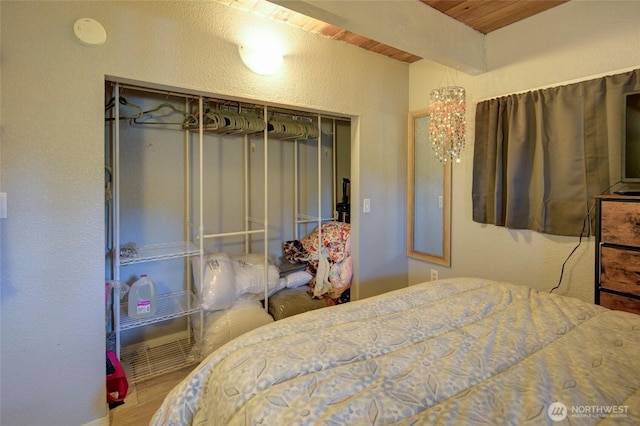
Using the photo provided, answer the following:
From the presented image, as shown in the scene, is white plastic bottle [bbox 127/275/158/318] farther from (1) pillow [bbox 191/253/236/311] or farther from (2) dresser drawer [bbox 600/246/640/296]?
(2) dresser drawer [bbox 600/246/640/296]

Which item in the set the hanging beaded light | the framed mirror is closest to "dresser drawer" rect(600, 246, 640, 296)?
the hanging beaded light

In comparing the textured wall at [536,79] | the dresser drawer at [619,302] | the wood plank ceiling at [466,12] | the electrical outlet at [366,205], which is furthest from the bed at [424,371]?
the wood plank ceiling at [466,12]

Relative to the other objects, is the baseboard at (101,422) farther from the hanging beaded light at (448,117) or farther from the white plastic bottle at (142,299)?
the hanging beaded light at (448,117)

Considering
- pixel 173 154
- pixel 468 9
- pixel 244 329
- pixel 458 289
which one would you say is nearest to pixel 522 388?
pixel 458 289

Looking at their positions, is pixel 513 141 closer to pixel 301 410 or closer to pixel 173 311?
pixel 301 410

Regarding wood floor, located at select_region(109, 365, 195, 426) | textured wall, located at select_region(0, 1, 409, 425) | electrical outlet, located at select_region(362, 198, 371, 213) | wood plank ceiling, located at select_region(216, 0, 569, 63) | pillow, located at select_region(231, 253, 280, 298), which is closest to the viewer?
textured wall, located at select_region(0, 1, 409, 425)

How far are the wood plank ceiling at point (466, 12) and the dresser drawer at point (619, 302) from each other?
5.80 feet

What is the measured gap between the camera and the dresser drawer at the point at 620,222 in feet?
4.70

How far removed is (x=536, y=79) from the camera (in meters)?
2.14

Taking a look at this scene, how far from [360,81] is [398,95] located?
18.2 inches

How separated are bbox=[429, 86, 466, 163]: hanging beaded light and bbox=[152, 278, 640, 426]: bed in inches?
48.4

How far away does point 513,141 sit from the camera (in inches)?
86.1

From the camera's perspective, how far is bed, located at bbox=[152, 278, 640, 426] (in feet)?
2.39

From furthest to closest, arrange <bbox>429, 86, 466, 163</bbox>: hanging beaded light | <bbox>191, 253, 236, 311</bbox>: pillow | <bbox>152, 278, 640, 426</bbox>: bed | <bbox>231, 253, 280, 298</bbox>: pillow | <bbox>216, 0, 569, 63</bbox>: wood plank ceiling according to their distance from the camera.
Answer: <bbox>231, 253, 280, 298</bbox>: pillow → <bbox>191, 253, 236, 311</bbox>: pillow → <bbox>429, 86, 466, 163</bbox>: hanging beaded light → <bbox>216, 0, 569, 63</bbox>: wood plank ceiling → <bbox>152, 278, 640, 426</bbox>: bed
